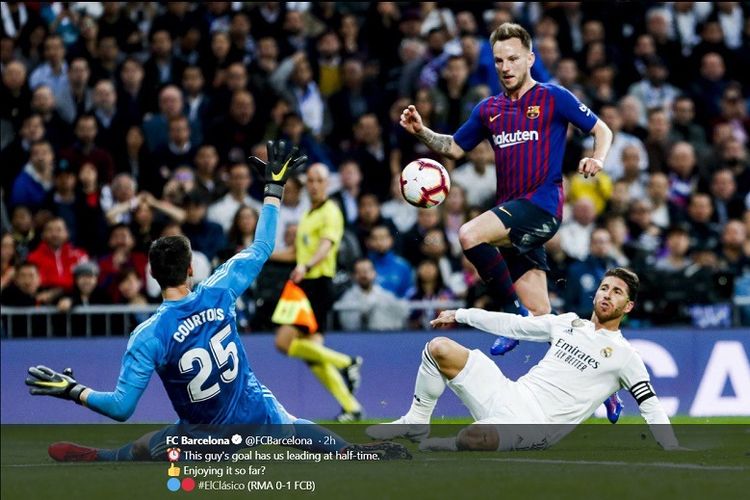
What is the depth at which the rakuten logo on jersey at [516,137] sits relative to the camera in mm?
10695

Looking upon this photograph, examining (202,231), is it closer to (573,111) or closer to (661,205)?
(661,205)

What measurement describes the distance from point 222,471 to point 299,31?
423 inches

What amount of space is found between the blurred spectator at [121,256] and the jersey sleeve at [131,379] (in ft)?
23.8

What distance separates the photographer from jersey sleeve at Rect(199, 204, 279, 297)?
883 cm

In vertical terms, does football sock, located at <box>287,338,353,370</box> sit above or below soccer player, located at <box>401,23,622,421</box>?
below

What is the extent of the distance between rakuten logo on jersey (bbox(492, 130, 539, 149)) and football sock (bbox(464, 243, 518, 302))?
751mm

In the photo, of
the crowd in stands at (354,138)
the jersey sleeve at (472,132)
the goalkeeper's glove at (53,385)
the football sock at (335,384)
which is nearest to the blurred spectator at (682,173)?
the crowd in stands at (354,138)

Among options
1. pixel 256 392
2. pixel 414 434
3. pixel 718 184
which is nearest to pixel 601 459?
pixel 414 434

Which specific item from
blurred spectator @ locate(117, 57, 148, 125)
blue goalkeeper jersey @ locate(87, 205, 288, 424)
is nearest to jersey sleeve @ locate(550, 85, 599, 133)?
blue goalkeeper jersey @ locate(87, 205, 288, 424)

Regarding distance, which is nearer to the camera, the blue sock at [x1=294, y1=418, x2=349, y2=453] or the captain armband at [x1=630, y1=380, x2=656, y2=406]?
the blue sock at [x1=294, y1=418, x2=349, y2=453]

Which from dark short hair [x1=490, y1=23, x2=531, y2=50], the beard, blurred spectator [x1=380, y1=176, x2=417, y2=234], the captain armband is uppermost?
dark short hair [x1=490, y1=23, x2=531, y2=50]

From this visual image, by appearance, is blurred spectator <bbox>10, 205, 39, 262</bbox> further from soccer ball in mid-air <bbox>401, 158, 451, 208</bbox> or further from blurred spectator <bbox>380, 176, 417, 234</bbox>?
soccer ball in mid-air <bbox>401, 158, 451, 208</bbox>

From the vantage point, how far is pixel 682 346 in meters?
15.2

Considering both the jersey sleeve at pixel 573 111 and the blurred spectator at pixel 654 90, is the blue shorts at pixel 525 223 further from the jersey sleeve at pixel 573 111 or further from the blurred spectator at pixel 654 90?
the blurred spectator at pixel 654 90
